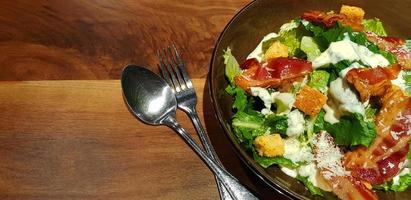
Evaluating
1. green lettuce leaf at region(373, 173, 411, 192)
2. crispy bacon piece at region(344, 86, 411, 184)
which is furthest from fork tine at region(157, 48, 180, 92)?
green lettuce leaf at region(373, 173, 411, 192)

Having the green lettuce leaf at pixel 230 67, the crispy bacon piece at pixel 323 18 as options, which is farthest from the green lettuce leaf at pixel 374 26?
the green lettuce leaf at pixel 230 67

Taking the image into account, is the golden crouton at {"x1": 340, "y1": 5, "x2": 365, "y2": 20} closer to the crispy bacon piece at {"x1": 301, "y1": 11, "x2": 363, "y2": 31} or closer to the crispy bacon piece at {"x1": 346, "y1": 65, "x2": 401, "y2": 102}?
the crispy bacon piece at {"x1": 301, "y1": 11, "x2": 363, "y2": 31}

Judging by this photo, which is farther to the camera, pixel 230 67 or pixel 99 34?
pixel 99 34

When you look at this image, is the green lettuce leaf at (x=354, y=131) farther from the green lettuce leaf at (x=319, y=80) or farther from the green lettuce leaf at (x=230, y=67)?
the green lettuce leaf at (x=230, y=67)

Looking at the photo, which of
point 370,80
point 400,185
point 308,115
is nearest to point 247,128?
point 308,115

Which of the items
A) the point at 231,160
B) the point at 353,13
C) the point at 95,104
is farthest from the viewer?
the point at 353,13

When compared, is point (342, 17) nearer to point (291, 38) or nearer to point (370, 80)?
point (291, 38)
